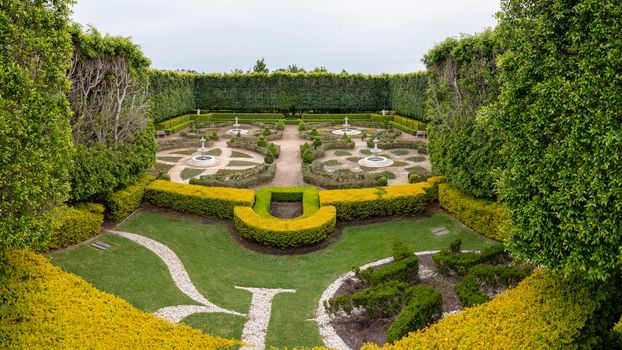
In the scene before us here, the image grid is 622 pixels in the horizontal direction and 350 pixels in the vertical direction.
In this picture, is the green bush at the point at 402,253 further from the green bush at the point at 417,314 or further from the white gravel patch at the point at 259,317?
the white gravel patch at the point at 259,317

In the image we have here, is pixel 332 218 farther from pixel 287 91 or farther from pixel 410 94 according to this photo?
pixel 287 91

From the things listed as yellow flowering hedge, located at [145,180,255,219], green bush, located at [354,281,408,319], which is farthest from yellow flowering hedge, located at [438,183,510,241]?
yellow flowering hedge, located at [145,180,255,219]

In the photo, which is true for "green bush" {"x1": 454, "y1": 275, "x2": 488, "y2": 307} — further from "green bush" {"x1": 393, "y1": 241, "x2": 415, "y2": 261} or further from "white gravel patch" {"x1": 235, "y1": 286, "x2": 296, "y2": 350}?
"white gravel patch" {"x1": 235, "y1": 286, "x2": 296, "y2": 350}

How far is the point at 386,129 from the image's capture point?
5006cm

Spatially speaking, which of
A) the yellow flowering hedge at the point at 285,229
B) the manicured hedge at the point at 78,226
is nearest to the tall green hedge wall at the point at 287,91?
the yellow flowering hedge at the point at 285,229

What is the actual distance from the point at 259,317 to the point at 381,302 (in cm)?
401

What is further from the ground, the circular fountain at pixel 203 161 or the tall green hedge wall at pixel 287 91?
the tall green hedge wall at pixel 287 91

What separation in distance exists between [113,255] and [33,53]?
27.7 feet

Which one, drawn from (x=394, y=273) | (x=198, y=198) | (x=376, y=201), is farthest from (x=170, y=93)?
(x=394, y=273)

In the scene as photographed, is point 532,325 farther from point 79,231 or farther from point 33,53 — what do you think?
point 79,231

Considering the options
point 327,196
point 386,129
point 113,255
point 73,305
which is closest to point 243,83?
point 386,129

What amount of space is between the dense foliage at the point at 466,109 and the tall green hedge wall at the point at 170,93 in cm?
3112

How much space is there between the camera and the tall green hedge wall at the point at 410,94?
46500 mm

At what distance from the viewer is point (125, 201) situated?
2016cm
